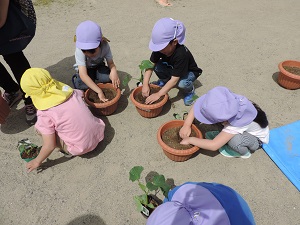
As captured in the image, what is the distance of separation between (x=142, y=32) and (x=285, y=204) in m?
3.50

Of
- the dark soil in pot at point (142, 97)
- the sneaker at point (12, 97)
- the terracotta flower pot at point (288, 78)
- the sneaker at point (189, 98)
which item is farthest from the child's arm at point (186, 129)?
the sneaker at point (12, 97)

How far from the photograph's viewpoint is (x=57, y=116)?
210 centimetres

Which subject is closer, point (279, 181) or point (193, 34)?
point (279, 181)

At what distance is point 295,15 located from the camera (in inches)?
194

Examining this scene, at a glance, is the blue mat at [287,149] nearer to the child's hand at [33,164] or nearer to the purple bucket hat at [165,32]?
the purple bucket hat at [165,32]

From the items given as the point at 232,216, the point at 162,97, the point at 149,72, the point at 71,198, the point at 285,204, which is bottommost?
the point at 285,204

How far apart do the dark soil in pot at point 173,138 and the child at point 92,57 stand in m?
0.84

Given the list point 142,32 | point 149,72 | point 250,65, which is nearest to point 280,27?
point 250,65

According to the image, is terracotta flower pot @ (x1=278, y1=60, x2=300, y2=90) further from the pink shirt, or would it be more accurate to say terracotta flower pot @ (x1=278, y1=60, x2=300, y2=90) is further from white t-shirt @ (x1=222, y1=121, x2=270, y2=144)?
the pink shirt

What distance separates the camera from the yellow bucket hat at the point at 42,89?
1991mm

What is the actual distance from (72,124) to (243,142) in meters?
1.58

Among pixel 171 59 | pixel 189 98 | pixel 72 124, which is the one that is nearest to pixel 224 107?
pixel 171 59

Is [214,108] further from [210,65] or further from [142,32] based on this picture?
[142,32]

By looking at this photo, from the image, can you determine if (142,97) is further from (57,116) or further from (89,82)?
(57,116)
